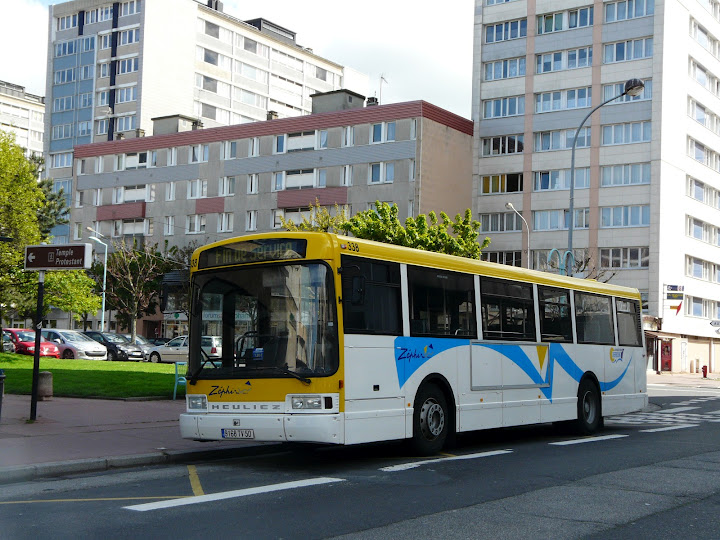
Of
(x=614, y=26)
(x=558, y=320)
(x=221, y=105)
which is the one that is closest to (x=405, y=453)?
(x=558, y=320)

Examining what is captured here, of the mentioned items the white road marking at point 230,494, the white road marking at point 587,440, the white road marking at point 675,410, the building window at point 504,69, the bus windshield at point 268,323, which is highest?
the building window at point 504,69

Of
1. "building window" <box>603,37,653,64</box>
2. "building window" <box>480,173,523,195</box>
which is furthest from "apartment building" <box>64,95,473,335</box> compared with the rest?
"building window" <box>603,37,653,64</box>

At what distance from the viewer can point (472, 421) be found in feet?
44.8

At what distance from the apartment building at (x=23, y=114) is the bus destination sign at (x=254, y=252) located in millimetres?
121718

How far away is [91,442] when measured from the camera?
13.2 metres

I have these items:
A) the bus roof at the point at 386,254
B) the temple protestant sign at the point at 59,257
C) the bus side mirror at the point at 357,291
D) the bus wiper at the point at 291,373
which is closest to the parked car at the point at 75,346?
the temple protestant sign at the point at 59,257

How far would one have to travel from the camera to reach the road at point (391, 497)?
7.64m

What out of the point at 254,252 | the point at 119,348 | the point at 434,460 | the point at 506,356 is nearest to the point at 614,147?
the point at 119,348

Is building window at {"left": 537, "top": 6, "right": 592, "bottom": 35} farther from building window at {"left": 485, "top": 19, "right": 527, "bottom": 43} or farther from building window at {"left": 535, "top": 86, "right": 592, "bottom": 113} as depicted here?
building window at {"left": 535, "top": 86, "right": 592, "bottom": 113}

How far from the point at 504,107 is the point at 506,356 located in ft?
187

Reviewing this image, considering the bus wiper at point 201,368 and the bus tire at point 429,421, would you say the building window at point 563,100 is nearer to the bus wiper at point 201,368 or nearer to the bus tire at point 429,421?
the bus tire at point 429,421

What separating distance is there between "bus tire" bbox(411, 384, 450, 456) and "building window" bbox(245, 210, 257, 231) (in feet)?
191

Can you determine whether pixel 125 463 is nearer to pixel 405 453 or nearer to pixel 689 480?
pixel 405 453

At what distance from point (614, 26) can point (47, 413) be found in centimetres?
5783
